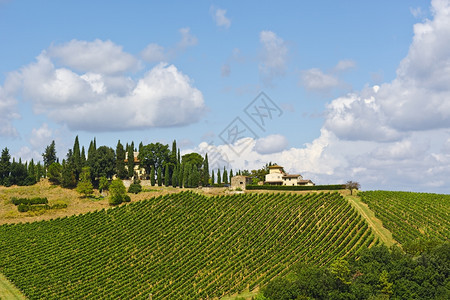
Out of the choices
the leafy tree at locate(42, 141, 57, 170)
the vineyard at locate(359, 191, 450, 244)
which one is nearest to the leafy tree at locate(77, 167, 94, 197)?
the leafy tree at locate(42, 141, 57, 170)

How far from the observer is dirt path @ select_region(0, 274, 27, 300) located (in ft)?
188

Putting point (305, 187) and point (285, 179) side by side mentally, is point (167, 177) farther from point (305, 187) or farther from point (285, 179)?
point (305, 187)

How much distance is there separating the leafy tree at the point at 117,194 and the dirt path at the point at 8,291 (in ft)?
93.2

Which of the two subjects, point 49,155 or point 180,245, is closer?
point 180,245

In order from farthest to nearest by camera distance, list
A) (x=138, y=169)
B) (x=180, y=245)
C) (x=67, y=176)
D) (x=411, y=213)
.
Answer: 1. (x=138, y=169)
2. (x=67, y=176)
3. (x=411, y=213)
4. (x=180, y=245)

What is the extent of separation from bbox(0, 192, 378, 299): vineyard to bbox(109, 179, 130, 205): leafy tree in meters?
2.78

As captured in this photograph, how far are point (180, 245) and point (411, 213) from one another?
33.4 metres

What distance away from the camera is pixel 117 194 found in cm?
9012

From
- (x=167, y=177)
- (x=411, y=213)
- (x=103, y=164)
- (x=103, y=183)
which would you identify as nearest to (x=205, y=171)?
(x=167, y=177)

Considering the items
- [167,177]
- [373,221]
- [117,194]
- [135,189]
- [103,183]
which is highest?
[167,177]

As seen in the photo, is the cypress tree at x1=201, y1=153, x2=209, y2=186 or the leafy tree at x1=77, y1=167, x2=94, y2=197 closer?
the leafy tree at x1=77, y1=167, x2=94, y2=197

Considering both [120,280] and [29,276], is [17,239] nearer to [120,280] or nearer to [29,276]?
[29,276]

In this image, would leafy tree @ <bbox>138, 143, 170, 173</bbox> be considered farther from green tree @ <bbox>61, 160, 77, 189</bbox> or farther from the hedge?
the hedge

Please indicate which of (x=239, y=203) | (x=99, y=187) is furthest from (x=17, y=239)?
(x=239, y=203)
